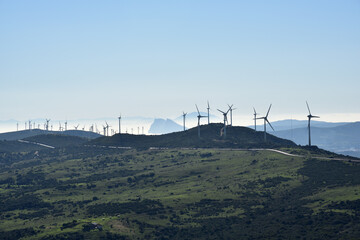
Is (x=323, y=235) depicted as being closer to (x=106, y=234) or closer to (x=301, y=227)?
(x=301, y=227)

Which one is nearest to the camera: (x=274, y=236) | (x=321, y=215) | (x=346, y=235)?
(x=346, y=235)

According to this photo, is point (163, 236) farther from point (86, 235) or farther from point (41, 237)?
point (41, 237)

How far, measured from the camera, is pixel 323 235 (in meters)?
171

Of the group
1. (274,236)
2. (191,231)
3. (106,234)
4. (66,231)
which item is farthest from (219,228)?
(66,231)

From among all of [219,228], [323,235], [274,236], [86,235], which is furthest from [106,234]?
[323,235]

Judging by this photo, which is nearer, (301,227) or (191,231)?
(301,227)

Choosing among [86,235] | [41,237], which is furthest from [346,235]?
[41,237]

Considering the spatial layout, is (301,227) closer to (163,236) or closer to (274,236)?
(274,236)

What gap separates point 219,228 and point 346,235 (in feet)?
167

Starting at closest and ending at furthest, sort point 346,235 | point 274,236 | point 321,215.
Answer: point 346,235
point 274,236
point 321,215

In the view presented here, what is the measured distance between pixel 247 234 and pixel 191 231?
23.9 metres

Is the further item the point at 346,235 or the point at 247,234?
the point at 247,234

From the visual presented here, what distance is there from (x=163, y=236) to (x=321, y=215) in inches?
2317

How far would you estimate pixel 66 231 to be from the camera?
19600 cm
